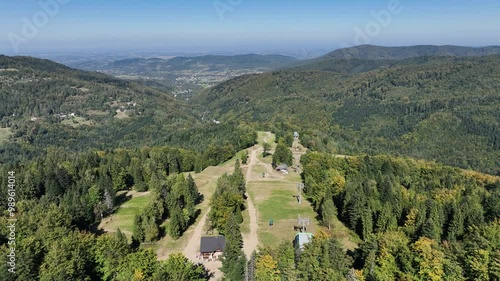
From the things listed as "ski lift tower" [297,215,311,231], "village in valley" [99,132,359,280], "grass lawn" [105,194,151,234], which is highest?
"ski lift tower" [297,215,311,231]

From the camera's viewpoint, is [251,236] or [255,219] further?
A: [255,219]

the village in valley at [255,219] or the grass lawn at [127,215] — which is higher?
the village in valley at [255,219]

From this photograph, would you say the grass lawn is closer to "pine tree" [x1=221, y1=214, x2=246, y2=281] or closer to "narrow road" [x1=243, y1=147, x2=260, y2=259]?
"narrow road" [x1=243, y1=147, x2=260, y2=259]

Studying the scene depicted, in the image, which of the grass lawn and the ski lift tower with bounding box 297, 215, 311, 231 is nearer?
the ski lift tower with bounding box 297, 215, 311, 231

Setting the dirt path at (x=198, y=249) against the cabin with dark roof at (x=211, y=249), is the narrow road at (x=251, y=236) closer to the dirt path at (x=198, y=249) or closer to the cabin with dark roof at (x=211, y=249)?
the cabin with dark roof at (x=211, y=249)

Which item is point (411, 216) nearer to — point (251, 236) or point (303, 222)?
point (303, 222)

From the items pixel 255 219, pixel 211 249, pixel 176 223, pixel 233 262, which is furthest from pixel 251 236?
pixel 233 262

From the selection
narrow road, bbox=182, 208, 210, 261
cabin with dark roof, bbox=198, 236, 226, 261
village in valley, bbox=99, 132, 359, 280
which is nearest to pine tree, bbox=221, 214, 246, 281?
village in valley, bbox=99, 132, 359, 280

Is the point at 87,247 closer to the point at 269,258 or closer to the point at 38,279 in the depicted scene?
the point at 38,279

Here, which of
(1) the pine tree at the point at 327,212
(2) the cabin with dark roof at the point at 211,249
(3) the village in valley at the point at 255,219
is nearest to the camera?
(2) the cabin with dark roof at the point at 211,249

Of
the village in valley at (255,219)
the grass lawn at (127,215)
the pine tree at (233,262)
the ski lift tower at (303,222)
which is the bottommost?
the grass lawn at (127,215)

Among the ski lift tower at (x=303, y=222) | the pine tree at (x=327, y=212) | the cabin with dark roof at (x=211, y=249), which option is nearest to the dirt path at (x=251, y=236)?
the cabin with dark roof at (x=211, y=249)

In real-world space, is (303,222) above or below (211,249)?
Result: above
